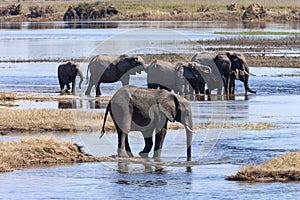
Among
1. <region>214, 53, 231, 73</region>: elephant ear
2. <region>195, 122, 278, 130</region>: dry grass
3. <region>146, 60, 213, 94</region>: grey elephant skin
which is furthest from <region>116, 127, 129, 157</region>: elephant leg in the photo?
<region>214, 53, 231, 73</region>: elephant ear

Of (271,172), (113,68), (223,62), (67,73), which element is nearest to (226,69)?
(223,62)

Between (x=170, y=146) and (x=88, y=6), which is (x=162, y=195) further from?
(x=88, y=6)

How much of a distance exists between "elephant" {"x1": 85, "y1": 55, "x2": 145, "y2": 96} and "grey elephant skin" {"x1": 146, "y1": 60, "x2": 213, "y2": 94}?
137 centimetres

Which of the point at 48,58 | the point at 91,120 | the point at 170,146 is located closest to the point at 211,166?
the point at 170,146

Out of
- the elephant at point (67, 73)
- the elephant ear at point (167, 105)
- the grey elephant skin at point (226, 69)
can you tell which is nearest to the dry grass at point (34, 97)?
the elephant at point (67, 73)

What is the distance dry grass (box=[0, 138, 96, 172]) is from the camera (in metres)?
16.0

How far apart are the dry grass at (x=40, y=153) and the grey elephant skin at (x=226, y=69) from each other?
1415 centimetres

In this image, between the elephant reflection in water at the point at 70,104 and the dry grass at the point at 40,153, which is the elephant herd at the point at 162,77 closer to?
the dry grass at the point at 40,153

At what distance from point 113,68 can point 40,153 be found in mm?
13475

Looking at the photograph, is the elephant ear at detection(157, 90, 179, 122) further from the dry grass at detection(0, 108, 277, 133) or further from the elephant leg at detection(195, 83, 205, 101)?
the elephant leg at detection(195, 83, 205, 101)

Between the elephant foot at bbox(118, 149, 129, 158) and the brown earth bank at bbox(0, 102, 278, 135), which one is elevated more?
the elephant foot at bbox(118, 149, 129, 158)

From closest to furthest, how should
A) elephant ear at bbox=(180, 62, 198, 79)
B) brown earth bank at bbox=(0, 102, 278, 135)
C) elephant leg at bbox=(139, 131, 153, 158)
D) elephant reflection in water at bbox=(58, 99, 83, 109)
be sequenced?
1. elephant leg at bbox=(139, 131, 153, 158)
2. brown earth bank at bbox=(0, 102, 278, 135)
3. elephant reflection in water at bbox=(58, 99, 83, 109)
4. elephant ear at bbox=(180, 62, 198, 79)

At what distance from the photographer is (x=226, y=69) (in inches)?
1207

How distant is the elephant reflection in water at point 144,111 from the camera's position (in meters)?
16.5
